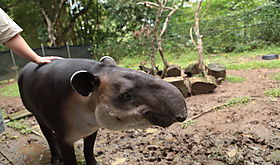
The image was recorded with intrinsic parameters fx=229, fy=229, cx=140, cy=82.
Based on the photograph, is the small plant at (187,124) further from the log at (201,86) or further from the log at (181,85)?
the log at (201,86)

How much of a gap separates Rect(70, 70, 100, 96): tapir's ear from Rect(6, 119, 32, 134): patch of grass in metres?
2.77

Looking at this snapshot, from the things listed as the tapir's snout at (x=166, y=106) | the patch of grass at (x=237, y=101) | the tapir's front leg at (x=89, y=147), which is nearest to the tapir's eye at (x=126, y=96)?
the tapir's snout at (x=166, y=106)

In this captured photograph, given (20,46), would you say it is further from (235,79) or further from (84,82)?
(235,79)

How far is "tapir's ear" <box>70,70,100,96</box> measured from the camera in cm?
152

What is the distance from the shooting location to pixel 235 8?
14.3 metres

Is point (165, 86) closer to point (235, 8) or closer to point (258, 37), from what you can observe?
point (258, 37)

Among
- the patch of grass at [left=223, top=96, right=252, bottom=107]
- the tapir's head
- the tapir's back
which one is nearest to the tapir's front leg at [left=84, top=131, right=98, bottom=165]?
the tapir's back

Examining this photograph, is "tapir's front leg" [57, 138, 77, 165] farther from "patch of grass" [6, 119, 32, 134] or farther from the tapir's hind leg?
"patch of grass" [6, 119, 32, 134]

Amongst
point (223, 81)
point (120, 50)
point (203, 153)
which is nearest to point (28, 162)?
point (203, 153)

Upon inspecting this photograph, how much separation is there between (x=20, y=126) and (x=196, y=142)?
309cm

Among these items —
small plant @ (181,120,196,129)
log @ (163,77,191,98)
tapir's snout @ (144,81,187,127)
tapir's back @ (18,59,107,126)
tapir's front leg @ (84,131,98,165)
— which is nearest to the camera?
tapir's snout @ (144,81,187,127)

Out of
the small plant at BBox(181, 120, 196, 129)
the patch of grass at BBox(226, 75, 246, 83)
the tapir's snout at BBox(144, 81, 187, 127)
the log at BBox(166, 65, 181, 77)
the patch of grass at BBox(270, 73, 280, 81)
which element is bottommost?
the patch of grass at BBox(226, 75, 246, 83)

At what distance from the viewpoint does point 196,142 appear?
111 inches

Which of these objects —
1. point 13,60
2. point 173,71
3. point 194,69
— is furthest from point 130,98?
point 13,60
